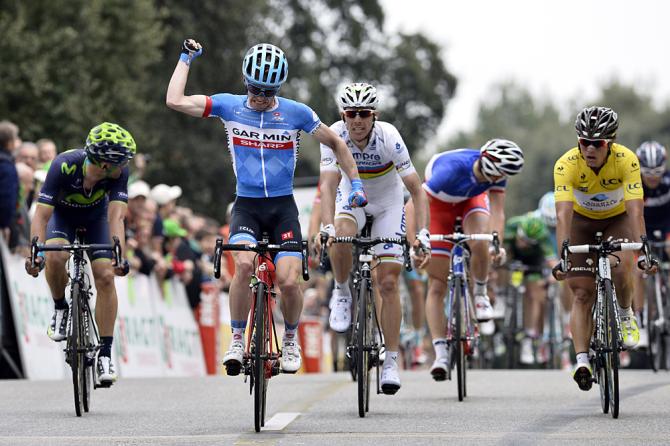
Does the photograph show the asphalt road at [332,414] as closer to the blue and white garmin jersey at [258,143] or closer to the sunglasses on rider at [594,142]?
the blue and white garmin jersey at [258,143]

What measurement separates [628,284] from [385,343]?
2.01 m

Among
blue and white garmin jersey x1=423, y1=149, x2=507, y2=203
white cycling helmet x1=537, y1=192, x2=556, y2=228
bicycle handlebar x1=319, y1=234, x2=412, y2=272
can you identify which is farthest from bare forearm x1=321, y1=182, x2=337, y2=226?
white cycling helmet x1=537, y1=192, x2=556, y2=228

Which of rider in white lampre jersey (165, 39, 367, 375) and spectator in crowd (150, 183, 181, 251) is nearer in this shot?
rider in white lampre jersey (165, 39, 367, 375)

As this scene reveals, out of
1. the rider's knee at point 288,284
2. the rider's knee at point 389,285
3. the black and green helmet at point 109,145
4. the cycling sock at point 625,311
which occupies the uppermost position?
the black and green helmet at point 109,145

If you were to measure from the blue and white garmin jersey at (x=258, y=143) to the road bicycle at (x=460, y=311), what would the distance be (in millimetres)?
2972

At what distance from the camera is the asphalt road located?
10.1 meters

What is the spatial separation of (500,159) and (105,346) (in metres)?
3.99

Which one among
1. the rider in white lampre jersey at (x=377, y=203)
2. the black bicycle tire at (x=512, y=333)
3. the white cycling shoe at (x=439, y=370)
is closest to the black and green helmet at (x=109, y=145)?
the rider in white lampre jersey at (x=377, y=203)

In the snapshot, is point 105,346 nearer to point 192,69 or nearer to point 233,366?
point 233,366

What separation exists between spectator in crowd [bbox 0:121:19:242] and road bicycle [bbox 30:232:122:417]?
391 cm

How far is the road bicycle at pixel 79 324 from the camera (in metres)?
11.9

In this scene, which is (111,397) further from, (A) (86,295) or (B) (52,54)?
(B) (52,54)

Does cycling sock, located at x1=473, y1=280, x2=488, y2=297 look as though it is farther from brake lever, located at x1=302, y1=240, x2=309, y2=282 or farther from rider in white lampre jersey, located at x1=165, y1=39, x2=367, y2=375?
brake lever, located at x1=302, y1=240, x2=309, y2=282

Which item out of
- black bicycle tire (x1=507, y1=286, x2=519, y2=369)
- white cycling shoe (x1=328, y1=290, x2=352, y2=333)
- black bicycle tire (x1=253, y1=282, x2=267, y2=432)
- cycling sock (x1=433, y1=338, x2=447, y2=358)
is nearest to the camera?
black bicycle tire (x1=253, y1=282, x2=267, y2=432)
